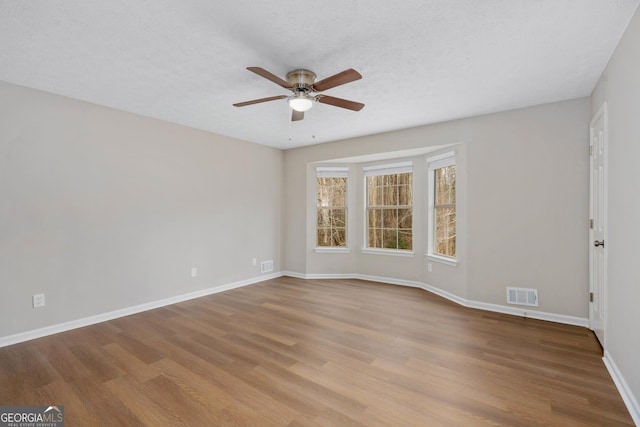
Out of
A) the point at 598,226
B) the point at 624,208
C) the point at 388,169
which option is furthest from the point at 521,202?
the point at 388,169

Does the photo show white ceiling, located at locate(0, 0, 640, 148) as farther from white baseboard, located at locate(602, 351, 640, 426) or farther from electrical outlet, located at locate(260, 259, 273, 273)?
electrical outlet, located at locate(260, 259, 273, 273)

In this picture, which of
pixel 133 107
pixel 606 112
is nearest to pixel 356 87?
pixel 606 112

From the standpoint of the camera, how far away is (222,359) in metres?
2.60

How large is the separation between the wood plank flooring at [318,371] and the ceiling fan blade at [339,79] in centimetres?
230

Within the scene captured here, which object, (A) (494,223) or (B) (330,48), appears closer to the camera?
(B) (330,48)

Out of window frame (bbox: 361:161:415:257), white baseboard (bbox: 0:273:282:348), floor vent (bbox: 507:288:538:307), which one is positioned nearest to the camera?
white baseboard (bbox: 0:273:282:348)

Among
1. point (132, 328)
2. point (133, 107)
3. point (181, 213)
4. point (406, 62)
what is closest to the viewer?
point (406, 62)

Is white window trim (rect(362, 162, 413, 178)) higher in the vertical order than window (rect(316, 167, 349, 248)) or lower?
higher

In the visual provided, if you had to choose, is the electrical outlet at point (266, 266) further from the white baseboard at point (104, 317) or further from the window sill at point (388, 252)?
the window sill at point (388, 252)

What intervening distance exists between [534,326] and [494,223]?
127cm

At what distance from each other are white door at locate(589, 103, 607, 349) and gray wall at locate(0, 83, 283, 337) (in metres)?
4.75

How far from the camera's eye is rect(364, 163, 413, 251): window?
5.28m

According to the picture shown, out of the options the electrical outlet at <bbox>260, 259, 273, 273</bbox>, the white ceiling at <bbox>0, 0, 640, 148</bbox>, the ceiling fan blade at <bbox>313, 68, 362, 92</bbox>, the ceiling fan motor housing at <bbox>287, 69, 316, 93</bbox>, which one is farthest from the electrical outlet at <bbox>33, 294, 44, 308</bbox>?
the ceiling fan blade at <bbox>313, 68, 362, 92</bbox>

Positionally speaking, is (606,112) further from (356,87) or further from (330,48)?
(330,48)
